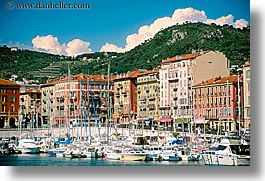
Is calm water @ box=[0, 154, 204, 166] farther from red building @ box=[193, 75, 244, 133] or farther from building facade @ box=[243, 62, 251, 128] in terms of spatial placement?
red building @ box=[193, 75, 244, 133]

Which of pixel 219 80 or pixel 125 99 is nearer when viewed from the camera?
pixel 219 80

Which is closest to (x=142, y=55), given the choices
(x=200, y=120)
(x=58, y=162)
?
(x=200, y=120)

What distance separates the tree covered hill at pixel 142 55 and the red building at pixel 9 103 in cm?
14

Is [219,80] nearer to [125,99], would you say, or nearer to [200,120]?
[200,120]

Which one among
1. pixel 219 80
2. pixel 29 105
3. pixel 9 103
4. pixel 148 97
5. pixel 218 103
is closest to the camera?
pixel 9 103

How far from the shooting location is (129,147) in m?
9.70

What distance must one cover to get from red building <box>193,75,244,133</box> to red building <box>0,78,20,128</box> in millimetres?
2543

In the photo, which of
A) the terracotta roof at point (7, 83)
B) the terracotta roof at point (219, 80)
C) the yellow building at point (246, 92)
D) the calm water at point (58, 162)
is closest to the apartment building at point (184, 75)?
the terracotta roof at point (219, 80)

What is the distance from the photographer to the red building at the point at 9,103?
8.52m

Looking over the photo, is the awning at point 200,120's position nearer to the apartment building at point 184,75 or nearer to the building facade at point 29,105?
the apartment building at point 184,75

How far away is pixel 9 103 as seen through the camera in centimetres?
857

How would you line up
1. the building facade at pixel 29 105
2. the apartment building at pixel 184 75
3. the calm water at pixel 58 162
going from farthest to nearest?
the apartment building at pixel 184 75 → the building facade at pixel 29 105 → the calm water at pixel 58 162

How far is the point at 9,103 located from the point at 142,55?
2057mm

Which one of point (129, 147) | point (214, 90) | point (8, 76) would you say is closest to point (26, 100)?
point (8, 76)
